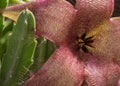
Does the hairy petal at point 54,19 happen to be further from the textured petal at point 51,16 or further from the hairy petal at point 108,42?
the hairy petal at point 108,42

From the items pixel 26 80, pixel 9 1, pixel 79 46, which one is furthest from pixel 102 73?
pixel 9 1

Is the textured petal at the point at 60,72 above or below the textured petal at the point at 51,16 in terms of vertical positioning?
below

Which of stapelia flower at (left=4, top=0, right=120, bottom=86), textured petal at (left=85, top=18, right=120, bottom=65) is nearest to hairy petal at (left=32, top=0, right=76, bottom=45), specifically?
stapelia flower at (left=4, top=0, right=120, bottom=86)

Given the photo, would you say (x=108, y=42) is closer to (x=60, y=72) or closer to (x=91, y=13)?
(x=91, y=13)

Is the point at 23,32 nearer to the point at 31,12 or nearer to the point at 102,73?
the point at 31,12

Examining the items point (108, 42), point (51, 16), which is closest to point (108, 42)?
point (108, 42)

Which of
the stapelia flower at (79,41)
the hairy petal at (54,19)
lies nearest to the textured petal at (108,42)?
the stapelia flower at (79,41)
